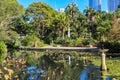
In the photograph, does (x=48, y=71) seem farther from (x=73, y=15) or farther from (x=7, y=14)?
(x=73, y=15)

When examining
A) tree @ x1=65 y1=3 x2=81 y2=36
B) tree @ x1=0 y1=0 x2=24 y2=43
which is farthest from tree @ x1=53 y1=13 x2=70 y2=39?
tree @ x1=0 y1=0 x2=24 y2=43

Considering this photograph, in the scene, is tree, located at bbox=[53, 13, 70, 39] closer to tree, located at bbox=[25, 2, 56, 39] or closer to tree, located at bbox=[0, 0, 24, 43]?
tree, located at bbox=[25, 2, 56, 39]

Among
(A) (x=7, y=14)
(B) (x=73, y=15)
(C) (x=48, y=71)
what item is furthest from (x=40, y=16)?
(C) (x=48, y=71)

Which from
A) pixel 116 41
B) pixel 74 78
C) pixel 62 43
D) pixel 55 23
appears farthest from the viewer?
pixel 55 23

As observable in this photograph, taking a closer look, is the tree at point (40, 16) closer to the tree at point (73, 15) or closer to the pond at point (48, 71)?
the tree at point (73, 15)

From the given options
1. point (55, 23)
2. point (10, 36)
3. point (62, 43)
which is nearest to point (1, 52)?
point (10, 36)

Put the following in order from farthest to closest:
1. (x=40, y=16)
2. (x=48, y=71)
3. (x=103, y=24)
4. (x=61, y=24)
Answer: (x=40, y=16) < (x=61, y=24) < (x=103, y=24) < (x=48, y=71)

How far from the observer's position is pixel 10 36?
142 feet

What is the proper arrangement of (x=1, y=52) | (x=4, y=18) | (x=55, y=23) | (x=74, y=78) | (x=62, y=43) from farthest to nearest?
(x=55, y=23) → (x=62, y=43) → (x=4, y=18) → (x=1, y=52) → (x=74, y=78)

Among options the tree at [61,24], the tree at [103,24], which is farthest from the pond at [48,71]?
the tree at [61,24]

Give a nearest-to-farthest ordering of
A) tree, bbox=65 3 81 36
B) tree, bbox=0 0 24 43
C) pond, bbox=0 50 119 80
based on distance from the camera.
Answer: pond, bbox=0 50 119 80 → tree, bbox=0 0 24 43 → tree, bbox=65 3 81 36

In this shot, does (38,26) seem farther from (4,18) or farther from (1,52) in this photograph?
(1,52)

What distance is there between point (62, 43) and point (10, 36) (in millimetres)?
15224

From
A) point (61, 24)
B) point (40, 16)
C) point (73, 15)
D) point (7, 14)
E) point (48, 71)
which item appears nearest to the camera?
point (48, 71)
